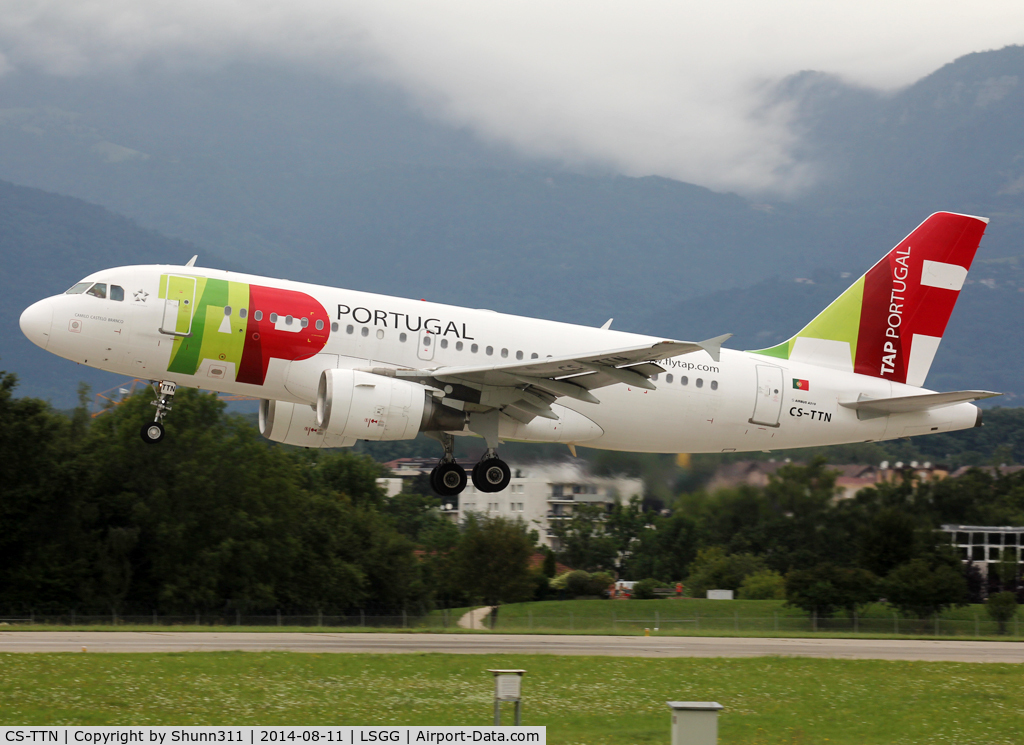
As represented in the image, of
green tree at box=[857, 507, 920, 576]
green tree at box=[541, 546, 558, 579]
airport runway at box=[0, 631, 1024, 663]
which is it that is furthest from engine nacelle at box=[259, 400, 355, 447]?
green tree at box=[541, 546, 558, 579]

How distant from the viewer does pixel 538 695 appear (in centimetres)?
2084

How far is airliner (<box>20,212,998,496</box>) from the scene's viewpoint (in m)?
25.9

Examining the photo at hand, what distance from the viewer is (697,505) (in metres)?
46.2

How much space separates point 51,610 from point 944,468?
58.6m

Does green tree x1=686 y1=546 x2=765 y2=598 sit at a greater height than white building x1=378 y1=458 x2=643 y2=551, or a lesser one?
lesser

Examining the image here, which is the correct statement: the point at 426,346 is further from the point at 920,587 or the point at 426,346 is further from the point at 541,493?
the point at 541,493

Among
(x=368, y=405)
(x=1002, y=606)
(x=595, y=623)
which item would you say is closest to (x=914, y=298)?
(x=368, y=405)

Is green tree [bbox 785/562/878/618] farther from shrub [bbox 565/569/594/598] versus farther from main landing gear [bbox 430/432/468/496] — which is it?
main landing gear [bbox 430/432/468/496]

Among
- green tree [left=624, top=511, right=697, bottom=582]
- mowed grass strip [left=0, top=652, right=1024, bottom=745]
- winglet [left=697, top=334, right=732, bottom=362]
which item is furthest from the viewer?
green tree [left=624, top=511, right=697, bottom=582]

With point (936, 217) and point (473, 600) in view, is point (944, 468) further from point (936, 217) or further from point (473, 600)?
point (936, 217)

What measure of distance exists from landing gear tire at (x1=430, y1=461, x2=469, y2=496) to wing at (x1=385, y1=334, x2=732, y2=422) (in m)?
1.86

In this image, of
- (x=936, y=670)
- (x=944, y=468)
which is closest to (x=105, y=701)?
(x=936, y=670)

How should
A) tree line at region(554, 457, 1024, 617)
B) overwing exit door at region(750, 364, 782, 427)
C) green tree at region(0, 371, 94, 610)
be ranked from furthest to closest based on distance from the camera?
green tree at region(0, 371, 94, 610) → tree line at region(554, 457, 1024, 617) → overwing exit door at region(750, 364, 782, 427)

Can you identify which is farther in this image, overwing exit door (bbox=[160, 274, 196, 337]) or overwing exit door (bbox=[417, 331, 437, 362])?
overwing exit door (bbox=[417, 331, 437, 362])
